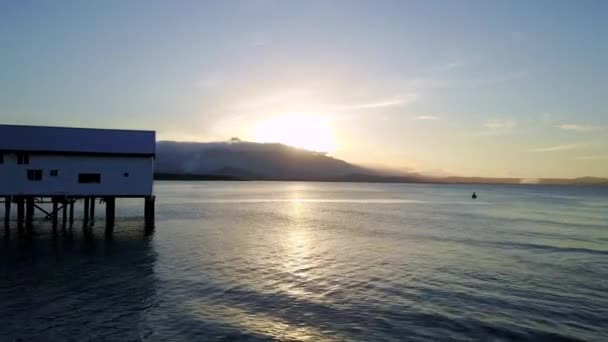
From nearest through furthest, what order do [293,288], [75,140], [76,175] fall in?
1. [293,288]
2. [76,175]
3. [75,140]

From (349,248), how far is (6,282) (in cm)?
2358

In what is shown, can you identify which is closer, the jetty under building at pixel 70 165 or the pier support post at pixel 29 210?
the jetty under building at pixel 70 165

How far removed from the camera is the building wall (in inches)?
1551

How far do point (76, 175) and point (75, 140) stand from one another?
359 centimetres

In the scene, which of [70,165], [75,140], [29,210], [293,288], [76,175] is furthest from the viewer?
[29,210]

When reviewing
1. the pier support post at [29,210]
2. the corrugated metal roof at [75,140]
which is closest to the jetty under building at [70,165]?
the corrugated metal roof at [75,140]

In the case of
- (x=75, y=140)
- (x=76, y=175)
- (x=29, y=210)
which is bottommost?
(x=29, y=210)

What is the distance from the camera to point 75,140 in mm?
41875

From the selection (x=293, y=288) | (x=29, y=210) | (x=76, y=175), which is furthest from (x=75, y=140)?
(x=293, y=288)

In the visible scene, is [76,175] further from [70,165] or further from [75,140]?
[75,140]

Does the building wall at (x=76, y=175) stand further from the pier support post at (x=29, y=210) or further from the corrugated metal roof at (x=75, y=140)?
the pier support post at (x=29, y=210)

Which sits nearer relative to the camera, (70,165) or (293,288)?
(293,288)

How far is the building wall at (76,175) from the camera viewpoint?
129 ft

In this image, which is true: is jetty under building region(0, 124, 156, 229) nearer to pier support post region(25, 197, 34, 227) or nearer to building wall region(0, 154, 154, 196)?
building wall region(0, 154, 154, 196)
